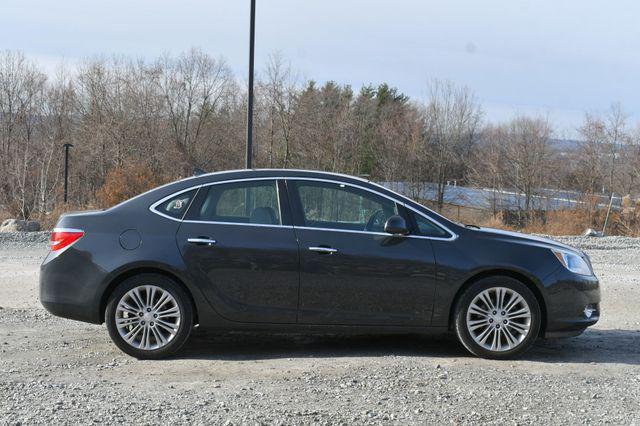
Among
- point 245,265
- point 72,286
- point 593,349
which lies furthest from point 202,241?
point 593,349

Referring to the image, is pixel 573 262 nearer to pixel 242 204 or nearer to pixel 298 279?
pixel 298 279

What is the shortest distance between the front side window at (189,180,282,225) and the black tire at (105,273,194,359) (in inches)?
25.1

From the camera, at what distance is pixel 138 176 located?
22.7m

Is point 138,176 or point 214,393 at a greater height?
point 138,176

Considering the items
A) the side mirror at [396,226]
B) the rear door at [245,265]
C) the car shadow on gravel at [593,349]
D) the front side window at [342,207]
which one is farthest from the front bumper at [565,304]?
the rear door at [245,265]

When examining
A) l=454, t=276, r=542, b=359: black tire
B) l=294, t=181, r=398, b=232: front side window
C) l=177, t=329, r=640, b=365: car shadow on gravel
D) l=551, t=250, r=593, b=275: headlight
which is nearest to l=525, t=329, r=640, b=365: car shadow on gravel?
l=177, t=329, r=640, b=365: car shadow on gravel

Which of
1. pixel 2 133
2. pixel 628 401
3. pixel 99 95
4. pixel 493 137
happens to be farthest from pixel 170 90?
pixel 628 401

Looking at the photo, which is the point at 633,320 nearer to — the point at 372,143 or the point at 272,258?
the point at 272,258

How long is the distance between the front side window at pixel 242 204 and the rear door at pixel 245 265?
28 mm

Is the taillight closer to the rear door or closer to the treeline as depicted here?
the rear door

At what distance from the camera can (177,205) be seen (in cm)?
663

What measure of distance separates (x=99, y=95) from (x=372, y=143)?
14.7 m

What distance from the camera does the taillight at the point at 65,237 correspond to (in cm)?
651

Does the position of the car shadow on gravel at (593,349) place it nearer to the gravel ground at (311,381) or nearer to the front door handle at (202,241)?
the gravel ground at (311,381)
